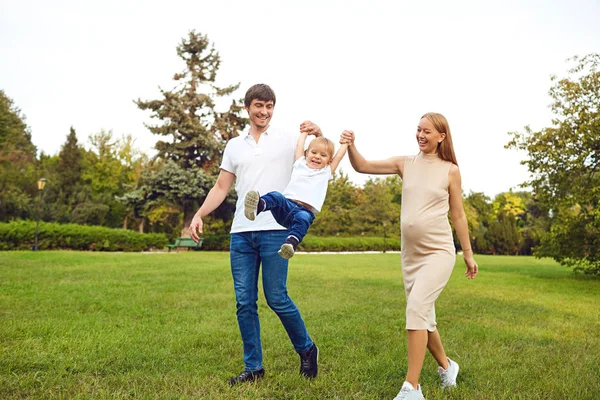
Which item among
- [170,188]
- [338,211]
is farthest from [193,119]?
[338,211]

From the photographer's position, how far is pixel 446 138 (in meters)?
3.80

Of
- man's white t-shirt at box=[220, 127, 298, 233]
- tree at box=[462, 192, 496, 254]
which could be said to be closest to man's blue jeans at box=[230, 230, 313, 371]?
man's white t-shirt at box=[220, 127, 298, 233]

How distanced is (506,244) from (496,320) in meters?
38.4

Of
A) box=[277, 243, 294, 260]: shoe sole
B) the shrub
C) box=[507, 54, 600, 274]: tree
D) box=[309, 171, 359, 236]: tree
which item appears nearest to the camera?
box=[277, 243, 294, 260]: shoe sole

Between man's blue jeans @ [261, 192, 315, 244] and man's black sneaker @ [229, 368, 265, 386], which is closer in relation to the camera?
man's blue jeans @ [261, 192, 315, 244]

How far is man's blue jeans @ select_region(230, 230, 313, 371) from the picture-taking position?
3.88m

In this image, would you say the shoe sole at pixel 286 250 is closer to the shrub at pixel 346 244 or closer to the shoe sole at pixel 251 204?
the shoe sole at pixel 251 204

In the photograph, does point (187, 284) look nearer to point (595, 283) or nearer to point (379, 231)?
point (595, 283)

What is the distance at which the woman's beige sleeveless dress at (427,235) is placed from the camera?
3609 mm

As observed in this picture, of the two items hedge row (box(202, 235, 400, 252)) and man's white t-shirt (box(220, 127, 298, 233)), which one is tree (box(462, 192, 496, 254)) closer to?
hedge row (box(202, 235, 400, 252))

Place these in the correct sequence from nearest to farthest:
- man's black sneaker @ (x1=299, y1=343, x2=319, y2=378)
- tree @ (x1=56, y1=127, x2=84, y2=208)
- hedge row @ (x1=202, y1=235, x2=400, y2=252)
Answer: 1. man's black sneaker @ (x1=299, y1=343, x2=319, y2=378)
2. hedge row @ (x1=202, y1=235, x2=400, y2=252)
3. tree @ (x1=56, y1=127, x2=84, y2=208)

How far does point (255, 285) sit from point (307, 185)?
35.3 inches

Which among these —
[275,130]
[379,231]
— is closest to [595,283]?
[275,130]

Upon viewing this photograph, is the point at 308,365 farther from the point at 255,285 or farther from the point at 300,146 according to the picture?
the point at 300,146
